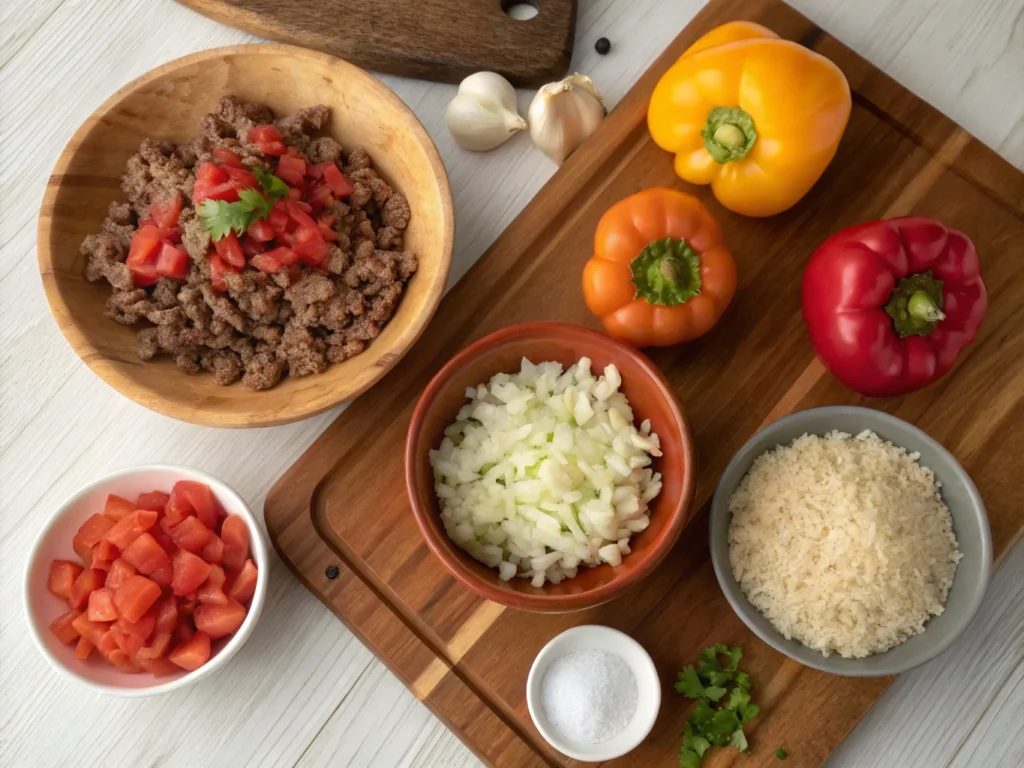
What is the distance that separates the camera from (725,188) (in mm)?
1810

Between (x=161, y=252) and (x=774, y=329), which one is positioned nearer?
(x=161, y=252)

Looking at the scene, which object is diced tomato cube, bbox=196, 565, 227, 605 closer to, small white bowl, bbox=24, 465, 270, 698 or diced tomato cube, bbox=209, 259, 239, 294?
small white bowl, bbox=24, 465, 270, 698

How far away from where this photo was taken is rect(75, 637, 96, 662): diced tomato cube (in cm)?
169

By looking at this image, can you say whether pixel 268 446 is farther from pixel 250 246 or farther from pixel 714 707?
pixel 714 707

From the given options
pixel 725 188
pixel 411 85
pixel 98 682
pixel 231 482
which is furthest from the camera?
pixel 411 85

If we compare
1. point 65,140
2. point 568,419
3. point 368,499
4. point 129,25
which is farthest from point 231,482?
point 129,25

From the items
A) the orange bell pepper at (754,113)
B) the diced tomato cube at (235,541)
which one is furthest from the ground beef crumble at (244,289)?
the orange bell pepper at (754,113)

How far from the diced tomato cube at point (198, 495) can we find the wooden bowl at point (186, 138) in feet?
0.52

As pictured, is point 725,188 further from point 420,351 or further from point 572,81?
point 420,351

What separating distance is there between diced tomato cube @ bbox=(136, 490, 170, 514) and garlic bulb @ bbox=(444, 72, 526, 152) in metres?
0.97

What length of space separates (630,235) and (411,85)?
0.69 m

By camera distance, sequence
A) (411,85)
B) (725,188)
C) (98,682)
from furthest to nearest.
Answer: (411,85)
(725,188)
(98,682)

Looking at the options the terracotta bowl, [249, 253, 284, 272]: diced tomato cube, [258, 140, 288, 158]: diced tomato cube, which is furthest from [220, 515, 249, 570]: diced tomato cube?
[258, 140, 288, 158]: diced tomato cube

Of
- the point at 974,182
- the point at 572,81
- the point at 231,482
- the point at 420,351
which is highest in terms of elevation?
the point at 974,182
